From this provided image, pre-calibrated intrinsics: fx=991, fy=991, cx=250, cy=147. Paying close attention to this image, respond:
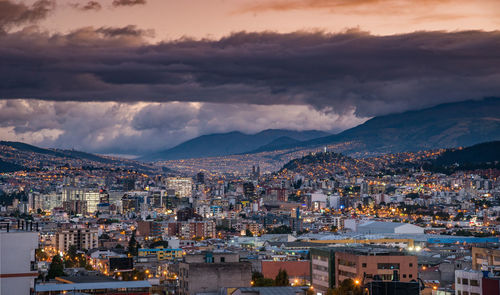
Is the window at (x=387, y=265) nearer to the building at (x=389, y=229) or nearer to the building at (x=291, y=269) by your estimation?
the building at (x=291, y=269)

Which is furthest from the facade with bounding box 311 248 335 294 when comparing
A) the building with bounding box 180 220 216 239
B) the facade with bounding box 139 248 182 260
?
the building with bounding box 180 220 216 239

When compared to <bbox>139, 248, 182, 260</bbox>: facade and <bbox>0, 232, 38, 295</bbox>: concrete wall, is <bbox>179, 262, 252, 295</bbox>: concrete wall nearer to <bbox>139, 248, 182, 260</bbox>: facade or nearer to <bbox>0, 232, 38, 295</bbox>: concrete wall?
<bbox>0, 232, 38, 295</bbox>: concrete wall

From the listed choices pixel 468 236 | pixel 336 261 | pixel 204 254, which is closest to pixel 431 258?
pixel 336 261

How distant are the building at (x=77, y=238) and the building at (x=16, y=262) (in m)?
95.1

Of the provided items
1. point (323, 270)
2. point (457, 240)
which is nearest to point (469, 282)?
point (323, 270)

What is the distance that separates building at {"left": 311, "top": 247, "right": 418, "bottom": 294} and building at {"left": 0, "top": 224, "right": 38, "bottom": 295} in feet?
91.1

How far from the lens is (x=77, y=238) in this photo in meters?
135

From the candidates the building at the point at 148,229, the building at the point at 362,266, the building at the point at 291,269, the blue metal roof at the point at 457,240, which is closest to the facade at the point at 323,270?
the building at the point at 362,266

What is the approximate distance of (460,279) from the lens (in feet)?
159

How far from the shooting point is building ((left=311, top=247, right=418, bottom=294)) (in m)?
63.7

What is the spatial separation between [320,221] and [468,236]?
48.4m

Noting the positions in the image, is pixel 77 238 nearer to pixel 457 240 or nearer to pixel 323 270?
pixel 457 240

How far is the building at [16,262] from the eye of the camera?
3666 cm

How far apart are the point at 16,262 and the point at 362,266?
31.8 metres
